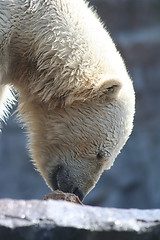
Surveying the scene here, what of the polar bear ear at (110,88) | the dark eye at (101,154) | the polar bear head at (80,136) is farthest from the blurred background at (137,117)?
the polar bear ear at (110,88)

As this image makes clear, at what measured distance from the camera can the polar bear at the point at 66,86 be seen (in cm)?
344

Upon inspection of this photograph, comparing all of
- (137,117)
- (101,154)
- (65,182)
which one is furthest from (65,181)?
(137,117)

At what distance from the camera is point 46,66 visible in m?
3.53

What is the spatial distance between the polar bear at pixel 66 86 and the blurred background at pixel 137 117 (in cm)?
452

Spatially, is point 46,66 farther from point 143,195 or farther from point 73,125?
point 143,195

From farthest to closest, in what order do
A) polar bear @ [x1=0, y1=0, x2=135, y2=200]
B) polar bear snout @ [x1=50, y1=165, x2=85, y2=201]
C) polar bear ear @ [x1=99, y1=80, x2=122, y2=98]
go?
polar bear snout @ [x1=50, y1=165, x2=85, y2=201] < polar bear ear @ [x1=99, y1=80, x2=122, y2=98] < polar bear @ [x1=0, y1=0, x2=135, y2=200]

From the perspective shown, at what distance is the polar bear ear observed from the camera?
3.59 m

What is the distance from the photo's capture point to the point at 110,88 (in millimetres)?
3613

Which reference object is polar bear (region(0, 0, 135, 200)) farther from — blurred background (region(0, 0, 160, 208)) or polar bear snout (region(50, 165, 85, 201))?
blurred background (region(0, 0, 160, 208))

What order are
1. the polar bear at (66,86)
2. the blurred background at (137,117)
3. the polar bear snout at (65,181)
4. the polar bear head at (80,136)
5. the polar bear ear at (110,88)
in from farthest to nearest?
the blurred background at (137,117), the polar bear snout at (65,181), the polar bear head at (80,136), the polar bear ear at (110,88), the polar bear at (66,86)

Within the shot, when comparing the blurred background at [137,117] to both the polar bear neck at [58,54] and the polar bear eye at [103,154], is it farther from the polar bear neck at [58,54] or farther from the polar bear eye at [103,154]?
the polar bear neck at [58,54]

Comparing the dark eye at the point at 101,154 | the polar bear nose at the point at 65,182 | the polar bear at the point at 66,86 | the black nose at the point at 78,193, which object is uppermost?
the polar bear at the point at 66,86

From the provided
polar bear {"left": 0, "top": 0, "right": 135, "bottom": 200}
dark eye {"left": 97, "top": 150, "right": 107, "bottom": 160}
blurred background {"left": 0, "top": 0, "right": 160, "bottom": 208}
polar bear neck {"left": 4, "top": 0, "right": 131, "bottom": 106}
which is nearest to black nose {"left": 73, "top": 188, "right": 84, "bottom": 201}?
polar bear {"left": 0, "top": 0, "right": 135, "bottom": 200}

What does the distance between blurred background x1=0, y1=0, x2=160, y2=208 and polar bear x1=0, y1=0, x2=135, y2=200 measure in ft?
14.8
